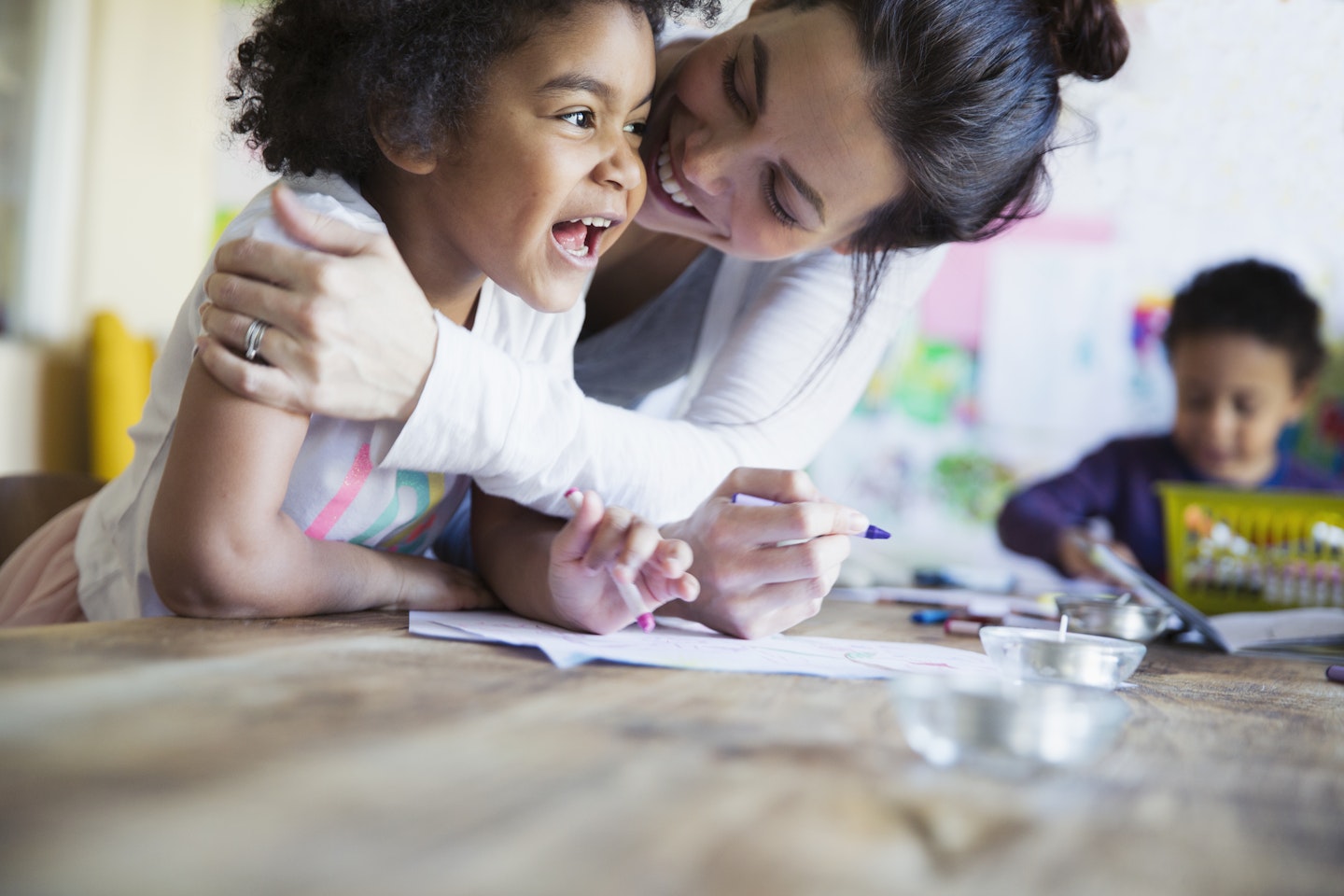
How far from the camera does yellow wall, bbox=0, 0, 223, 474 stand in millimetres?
Result: 3066

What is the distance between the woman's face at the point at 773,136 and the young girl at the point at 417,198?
88 millimetres

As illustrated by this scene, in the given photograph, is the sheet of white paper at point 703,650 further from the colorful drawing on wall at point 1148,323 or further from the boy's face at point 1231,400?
the colorful drawing on wall at point 1148,323

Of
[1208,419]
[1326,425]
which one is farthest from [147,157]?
[1326,425]

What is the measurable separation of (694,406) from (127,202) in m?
2.68

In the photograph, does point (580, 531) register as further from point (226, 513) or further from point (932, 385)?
point (932, 385)

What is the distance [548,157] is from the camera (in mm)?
1001

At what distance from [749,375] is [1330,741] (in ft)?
2.47

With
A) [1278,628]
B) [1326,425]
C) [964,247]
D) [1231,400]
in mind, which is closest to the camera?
[1278,628]

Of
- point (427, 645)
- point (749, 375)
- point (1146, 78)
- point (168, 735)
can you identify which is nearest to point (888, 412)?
point (1146, 78)

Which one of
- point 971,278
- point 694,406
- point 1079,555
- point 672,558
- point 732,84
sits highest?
point 971,278

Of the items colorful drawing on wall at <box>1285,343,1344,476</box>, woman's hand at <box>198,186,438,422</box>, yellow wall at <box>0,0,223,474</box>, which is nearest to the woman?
woman's hand at <box>198,186,438,422</box>

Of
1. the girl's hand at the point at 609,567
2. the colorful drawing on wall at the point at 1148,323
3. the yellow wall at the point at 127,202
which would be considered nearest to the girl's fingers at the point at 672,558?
the girl's hand at the point at 609,567

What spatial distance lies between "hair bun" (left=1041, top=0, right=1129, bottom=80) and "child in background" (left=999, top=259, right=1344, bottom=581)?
1.36 metres

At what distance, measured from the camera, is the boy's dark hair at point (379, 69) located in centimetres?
98
